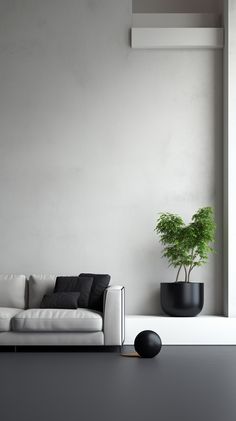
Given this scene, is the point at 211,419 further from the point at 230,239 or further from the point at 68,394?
the point at 230,239

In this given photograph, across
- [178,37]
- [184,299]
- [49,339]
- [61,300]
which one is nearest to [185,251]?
[184,299]

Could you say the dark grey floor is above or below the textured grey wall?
below

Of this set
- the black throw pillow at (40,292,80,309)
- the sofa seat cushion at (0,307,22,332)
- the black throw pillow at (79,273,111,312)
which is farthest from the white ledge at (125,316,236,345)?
the sofa seat cushion at (0,307,22,332)

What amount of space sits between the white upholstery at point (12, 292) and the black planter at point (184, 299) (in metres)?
1.75

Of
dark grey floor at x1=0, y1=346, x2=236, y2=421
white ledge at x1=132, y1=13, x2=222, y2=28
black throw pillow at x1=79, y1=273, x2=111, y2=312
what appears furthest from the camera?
white ledge at x1=132, y1=13, x2=222, y2=28

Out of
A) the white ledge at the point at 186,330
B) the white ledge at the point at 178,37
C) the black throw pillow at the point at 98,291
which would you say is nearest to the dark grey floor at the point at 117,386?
the white ledge at the point at 186,330

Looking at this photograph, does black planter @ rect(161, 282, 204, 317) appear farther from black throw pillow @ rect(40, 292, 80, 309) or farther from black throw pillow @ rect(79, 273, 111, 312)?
black throw pillow @ rect(40, 292, 80, 309)

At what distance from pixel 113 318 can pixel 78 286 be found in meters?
0.80

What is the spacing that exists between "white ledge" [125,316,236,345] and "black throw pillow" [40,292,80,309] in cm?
74

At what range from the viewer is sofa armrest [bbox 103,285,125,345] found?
25.8 feet

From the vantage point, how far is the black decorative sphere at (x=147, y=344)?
7233 mm

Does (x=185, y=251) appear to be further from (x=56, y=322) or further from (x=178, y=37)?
(x=178, y=37)

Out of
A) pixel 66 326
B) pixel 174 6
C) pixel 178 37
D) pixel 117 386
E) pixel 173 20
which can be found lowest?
pixel 117 386

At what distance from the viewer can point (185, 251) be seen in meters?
8.95
